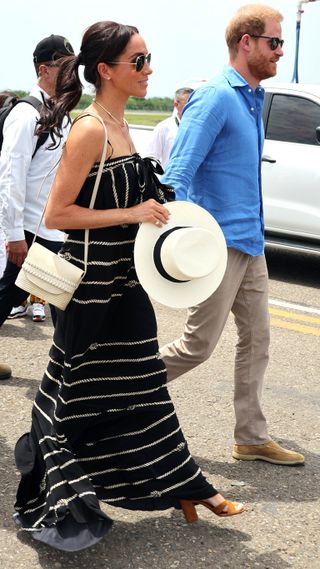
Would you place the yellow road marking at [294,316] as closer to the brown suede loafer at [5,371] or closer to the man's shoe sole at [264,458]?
the brown suede loafer at [5,371]

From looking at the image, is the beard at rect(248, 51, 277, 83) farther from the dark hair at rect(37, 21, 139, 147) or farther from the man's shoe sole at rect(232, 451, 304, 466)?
the man's shoe sole at rect(232, 451, 304, 466)

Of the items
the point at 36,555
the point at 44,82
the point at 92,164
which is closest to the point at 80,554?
the point at 36,555

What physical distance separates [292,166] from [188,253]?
5.65 meters

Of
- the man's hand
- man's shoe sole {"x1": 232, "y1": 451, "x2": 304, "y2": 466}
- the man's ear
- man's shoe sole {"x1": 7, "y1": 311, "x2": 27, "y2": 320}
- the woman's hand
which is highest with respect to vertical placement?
the man's ear

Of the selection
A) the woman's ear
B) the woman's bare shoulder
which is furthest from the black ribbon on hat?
the woman's ear

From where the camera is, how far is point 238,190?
427 cm

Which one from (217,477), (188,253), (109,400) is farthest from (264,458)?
(188,253)

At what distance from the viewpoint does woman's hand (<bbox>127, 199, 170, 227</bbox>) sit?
3504mm

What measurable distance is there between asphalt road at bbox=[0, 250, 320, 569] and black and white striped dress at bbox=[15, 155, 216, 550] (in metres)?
→ 0.15

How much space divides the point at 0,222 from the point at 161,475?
83.3 inches

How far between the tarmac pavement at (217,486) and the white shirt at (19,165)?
3.05 feet

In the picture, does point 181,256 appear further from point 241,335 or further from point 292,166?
point 292,166

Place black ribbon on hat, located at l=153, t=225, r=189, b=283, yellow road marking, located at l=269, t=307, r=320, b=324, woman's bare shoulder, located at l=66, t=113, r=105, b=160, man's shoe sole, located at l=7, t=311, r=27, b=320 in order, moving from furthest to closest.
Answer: yellow road marking, located at l=269, t=307, r=320, b=324 < man's shoe sole, located at l=7, t=311, r=27, b=320 < black ribbon on hat, located at l=153, t=225, r=189, b=283 < woman's bare shoulder, located at l=66, t=113, r=105, b=160

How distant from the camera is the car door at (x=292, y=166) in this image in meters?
8.98
